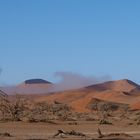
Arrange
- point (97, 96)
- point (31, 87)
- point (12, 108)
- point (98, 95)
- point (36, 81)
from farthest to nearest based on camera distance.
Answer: point (36, 81), point (31, 87), point (98, 95), point (97, 96), point (12, 108)

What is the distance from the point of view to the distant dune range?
98.4 m

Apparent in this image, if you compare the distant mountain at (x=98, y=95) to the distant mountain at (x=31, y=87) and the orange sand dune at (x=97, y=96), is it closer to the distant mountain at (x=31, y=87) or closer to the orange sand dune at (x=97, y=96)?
the orange sand dune at (x=97, y=96)

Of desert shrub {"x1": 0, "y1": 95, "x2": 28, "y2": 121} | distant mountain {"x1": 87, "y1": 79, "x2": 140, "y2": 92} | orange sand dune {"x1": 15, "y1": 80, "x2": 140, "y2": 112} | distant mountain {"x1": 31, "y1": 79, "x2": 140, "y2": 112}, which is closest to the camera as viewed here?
desert shrub {"x1": 0, "y1": 95, "x2": 28, "y2": 121}

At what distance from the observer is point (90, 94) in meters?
115

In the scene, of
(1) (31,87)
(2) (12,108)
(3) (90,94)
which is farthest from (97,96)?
(2) (12,108)

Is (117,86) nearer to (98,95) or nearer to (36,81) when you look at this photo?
(98,95)

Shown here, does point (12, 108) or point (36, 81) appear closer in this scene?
point (12, 108)

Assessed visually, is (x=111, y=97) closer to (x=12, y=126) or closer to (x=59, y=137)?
(x=12, y=126)

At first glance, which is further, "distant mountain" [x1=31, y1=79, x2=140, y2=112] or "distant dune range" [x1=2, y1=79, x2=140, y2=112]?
"distant mountain" [x1=31, y1=79, x2=140, y2=112]

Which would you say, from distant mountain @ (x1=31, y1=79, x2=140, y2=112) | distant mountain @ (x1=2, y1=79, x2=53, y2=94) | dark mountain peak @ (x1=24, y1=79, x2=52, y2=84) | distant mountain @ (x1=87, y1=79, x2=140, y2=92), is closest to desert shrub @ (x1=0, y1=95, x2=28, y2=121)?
distant mountain @ (x1=31, y1=79, x2=140, y2=112)

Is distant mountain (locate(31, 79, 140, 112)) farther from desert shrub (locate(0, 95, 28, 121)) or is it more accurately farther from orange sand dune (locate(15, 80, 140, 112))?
desert shrub (locate(0, 95, 28, 121))

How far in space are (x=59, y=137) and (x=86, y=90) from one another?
93.4 meters

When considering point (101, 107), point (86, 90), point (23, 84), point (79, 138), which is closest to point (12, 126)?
point (79, 138)

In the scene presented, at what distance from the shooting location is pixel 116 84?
142 metres
